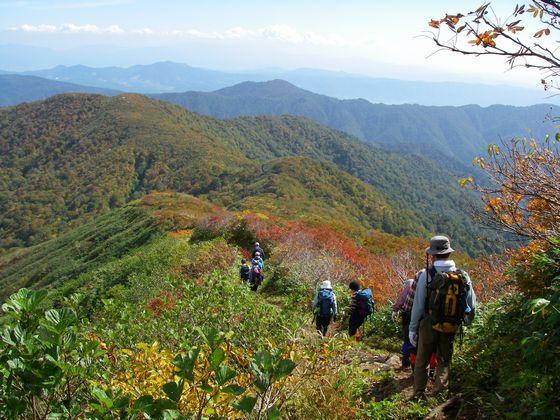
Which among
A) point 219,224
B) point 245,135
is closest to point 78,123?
point 245,135

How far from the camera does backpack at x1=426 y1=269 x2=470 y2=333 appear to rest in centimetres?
431

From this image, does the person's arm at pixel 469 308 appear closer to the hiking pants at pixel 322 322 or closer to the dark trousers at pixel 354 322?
the dark trousers at pixel 354 322

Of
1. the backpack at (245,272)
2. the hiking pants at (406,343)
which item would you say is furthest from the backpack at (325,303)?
the backpack at (245,272)

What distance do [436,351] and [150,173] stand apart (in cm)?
9281

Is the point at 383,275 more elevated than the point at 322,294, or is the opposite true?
the point at 322,294

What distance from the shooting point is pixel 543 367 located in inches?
124

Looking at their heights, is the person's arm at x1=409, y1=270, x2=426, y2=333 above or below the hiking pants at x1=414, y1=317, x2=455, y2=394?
above

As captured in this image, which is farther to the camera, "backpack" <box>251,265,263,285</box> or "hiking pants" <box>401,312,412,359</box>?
"backpack" <box>251,265,263,285</box>

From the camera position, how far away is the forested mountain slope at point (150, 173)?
73.5 meters

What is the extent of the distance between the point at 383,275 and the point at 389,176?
480 ft

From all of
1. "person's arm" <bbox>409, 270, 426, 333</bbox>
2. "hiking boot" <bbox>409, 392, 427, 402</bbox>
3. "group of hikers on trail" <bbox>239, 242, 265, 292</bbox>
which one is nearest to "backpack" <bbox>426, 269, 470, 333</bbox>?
"person's arm" <bbox>409, 270, 426, 333</bbox>

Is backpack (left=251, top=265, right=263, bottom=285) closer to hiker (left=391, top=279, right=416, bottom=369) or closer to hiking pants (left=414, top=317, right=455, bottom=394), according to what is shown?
hiker (left=391, top=279, right=416, bottom=369)

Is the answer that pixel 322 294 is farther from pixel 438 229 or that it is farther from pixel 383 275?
pixel 438 229

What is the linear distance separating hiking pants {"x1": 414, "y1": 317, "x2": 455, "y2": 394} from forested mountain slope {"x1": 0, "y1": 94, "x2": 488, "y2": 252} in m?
37.2
